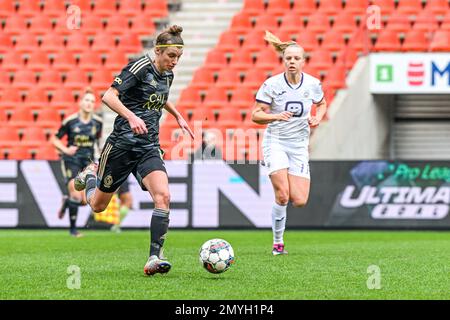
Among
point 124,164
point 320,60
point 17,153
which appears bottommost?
point 17,153

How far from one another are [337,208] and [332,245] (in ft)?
15.3

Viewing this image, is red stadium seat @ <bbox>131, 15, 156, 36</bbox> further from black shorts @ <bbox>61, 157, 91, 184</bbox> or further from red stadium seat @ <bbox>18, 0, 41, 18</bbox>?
black shorts @ <bbox>61, 157, 91, 184</bbox>

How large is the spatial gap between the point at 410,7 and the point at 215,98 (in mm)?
4658

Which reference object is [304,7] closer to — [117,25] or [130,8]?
[130,8]

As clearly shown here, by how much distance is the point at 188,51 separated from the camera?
23938mm

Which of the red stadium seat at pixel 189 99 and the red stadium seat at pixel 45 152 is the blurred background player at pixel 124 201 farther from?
the red stadium seat at pixel 189 99

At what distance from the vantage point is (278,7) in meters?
23.4

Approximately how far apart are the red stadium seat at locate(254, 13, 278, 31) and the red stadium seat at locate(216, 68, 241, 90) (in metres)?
1.48

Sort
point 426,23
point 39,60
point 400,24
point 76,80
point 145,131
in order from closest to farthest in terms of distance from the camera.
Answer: point 145,131 → point 426,23 → point 400,24 → point 76,80 → point 39,60

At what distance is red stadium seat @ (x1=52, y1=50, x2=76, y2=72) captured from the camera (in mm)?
23453

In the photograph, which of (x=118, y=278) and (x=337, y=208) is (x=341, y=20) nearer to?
(x=337, y=208)

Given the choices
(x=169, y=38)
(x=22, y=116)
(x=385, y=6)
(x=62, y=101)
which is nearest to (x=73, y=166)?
(x=22, y=116)

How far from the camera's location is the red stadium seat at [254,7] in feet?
77.4

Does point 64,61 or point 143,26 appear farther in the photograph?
point 143,26
